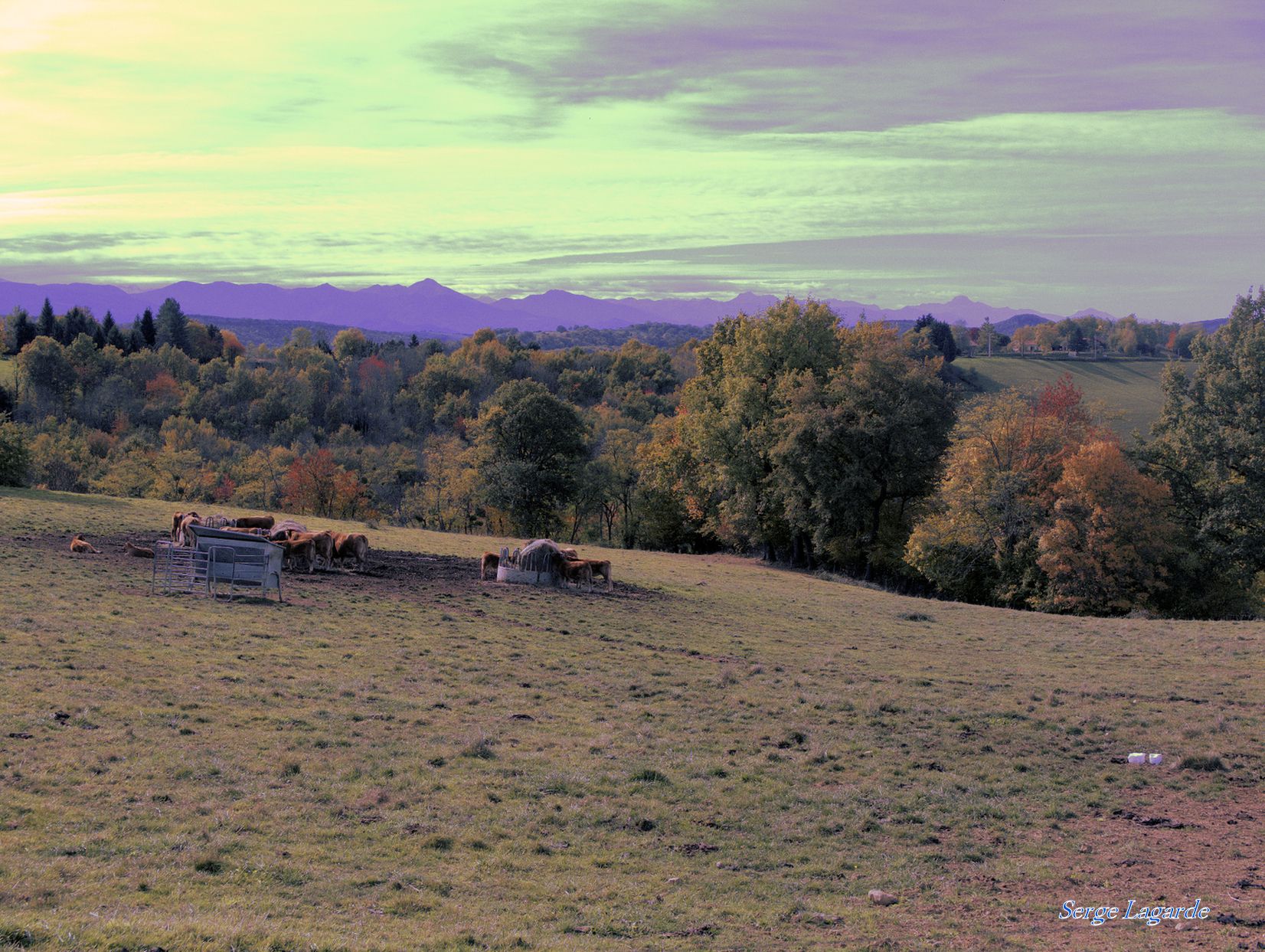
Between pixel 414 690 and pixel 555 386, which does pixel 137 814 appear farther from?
pixel 555 386

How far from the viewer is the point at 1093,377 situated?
140125 millimetres

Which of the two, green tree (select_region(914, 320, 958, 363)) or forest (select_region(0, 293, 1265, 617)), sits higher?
green tree (select_region(914, 320, 958, 363))

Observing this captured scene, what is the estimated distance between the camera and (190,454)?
95.4 metres

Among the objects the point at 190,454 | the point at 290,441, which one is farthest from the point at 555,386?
the point at 190,454

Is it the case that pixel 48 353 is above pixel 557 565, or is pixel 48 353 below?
above

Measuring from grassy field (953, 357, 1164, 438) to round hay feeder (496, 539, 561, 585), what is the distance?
9379 cm

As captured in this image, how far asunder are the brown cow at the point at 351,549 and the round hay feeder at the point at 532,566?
4.60m

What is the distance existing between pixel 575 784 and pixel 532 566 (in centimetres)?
1969

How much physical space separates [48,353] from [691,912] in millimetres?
149492

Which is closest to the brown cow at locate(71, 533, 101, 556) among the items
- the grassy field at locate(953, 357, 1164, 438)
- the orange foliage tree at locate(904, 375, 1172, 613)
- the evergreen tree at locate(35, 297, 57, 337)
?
the orange foliage tree at locate(904, 375, 1172, 613)

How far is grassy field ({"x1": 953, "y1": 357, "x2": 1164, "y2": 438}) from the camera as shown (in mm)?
119312

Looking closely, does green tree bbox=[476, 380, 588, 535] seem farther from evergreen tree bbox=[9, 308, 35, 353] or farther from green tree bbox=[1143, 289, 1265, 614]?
evergreen tree bbox=[9, 308, 35, 353]

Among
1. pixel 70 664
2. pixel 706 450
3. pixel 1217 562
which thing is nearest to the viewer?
pixel 70 664

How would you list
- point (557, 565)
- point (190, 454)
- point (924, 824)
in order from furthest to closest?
point (190, 454), point (557, 565), point (924, 824)
